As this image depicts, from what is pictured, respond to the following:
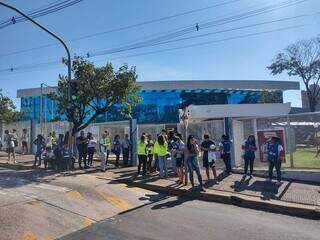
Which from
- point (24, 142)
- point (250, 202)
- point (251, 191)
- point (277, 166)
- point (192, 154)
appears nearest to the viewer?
point (250, 202)

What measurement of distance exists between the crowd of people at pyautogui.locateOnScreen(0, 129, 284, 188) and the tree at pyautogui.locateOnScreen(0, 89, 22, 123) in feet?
26.5

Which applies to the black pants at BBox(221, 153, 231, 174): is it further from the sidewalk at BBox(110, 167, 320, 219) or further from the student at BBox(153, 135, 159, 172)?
the student at BBox(153, 135, 159, 172)

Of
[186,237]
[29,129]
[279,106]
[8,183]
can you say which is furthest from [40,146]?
[279,106]

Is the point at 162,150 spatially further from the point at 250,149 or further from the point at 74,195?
the point at 74,195

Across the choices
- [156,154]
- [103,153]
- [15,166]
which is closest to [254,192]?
[156,154]

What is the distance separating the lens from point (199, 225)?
9828 mm

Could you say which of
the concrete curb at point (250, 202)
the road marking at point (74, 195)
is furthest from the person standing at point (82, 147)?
the road marking at point (74, 195)

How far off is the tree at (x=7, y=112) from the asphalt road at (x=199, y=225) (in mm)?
19897

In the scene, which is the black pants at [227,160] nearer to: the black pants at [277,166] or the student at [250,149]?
the student at [250,149]

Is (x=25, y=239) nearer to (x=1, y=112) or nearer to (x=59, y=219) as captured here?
(x=59, y=219)

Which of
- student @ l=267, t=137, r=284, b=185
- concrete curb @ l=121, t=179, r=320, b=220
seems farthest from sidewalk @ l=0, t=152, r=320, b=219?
student @ l=267, t=137, r=284, b=185

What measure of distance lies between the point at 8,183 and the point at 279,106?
3101 centimetres

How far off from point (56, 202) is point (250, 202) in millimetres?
5131

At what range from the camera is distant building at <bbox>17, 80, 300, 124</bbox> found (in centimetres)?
4900
